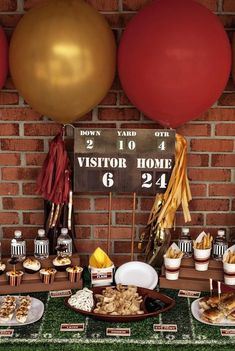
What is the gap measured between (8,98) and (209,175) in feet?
3.01

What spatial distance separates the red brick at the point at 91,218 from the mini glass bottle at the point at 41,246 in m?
0.22

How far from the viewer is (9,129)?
7.76 feet

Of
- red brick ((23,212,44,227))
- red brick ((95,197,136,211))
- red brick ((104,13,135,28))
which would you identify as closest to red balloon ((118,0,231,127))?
red brick ((104,13,135,28))

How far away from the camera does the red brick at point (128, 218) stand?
8.07ft

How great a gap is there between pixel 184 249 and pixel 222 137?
19.8 inches

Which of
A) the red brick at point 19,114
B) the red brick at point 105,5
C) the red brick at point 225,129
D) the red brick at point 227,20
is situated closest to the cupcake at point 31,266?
the red brick at point 19,114

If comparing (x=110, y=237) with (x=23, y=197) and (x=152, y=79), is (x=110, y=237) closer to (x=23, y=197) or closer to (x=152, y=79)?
(x=23, y=197)

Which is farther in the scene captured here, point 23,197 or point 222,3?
point 23,197

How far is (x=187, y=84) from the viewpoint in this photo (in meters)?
1.96

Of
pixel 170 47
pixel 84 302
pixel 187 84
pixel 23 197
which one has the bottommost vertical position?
pixel 84 302

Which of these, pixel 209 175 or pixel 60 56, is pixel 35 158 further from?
pixel 209 175

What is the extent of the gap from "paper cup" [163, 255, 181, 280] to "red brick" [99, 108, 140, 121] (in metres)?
0.61

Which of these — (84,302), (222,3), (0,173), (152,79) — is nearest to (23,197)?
(0,173)

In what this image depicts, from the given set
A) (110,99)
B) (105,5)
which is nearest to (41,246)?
(110,99)
